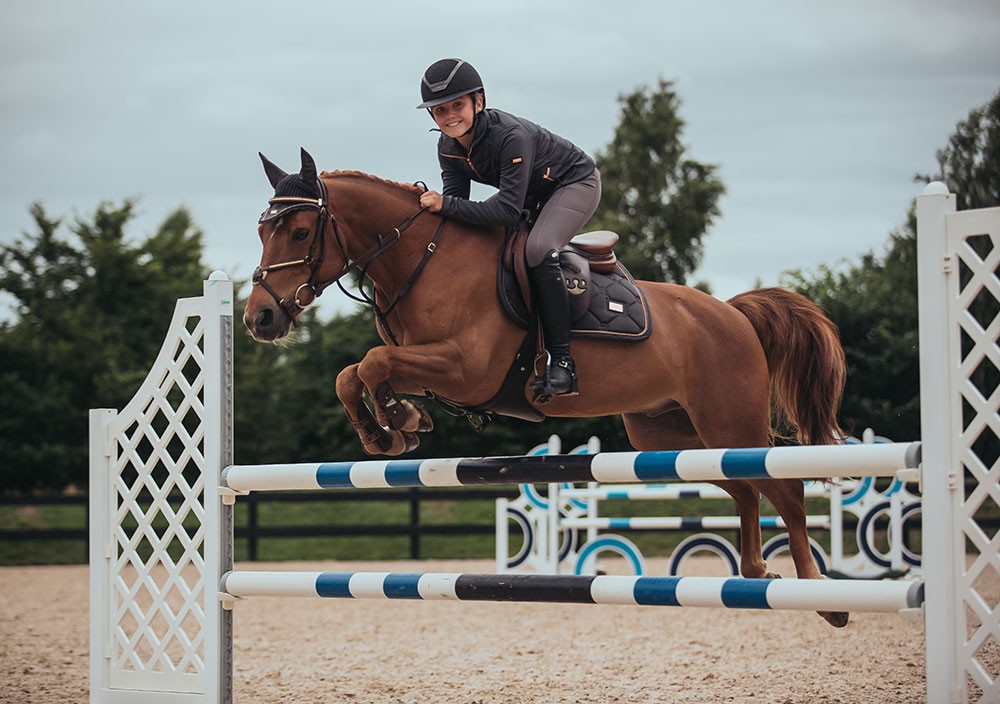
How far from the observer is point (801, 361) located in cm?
514

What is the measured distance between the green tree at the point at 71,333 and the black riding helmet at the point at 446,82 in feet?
50.2

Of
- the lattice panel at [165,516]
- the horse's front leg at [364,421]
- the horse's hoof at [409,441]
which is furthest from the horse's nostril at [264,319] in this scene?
the horse's hoof at [409,441]

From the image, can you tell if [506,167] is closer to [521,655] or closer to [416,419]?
[416,419]

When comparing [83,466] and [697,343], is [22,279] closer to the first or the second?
[83,466]

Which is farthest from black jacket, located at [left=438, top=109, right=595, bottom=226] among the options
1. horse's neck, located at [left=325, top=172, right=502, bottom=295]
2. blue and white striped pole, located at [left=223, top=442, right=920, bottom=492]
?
blue and white striped pole, located at [left=223, top=442, right=920, bottom=492]

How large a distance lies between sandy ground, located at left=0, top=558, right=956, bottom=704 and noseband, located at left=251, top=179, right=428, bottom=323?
2.14 m

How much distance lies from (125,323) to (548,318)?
1793cm

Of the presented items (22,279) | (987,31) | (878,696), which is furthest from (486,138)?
(987,31)

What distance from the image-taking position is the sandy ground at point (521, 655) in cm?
538

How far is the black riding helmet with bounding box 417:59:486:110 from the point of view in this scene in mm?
4309

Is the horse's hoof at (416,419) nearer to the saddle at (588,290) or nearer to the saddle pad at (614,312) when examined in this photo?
the saddle at (588,290)

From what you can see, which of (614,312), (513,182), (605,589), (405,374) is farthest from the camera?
(614,312)

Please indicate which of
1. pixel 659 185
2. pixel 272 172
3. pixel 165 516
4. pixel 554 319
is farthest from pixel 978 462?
pixel 659 185

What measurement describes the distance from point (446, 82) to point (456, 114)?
5.3 inches
